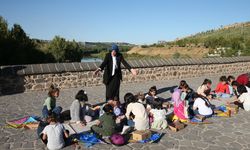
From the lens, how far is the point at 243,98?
918 centimetres

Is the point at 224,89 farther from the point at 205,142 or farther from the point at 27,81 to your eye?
the point at 27,81

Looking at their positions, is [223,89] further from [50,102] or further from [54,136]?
[54,136]

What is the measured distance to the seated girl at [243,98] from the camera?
904 cm

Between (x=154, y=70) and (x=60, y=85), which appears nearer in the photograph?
(x=60, y=85)

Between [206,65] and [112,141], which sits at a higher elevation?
[206,65]

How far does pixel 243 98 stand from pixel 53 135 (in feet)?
22.8

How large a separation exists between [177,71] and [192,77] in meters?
1.40

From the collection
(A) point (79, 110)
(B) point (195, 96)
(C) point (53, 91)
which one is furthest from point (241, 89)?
(C) point (53, 91)

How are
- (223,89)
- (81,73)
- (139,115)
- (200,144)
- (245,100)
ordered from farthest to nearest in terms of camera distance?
(81,73) → (223,89) → (245,100) → (139,115) → (200,144)

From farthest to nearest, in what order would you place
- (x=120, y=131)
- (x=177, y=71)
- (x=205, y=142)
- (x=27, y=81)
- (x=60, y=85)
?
(x=177, y=71) < (x=60, y=85) < (x=27, y=81) < (x=120, y=131) < (x=205, y=142)

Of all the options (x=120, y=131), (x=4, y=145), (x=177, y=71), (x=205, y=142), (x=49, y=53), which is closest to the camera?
(x=4, y=145)

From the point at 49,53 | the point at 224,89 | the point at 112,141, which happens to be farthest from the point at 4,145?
the point at 49,53

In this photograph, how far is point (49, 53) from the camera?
45875mm

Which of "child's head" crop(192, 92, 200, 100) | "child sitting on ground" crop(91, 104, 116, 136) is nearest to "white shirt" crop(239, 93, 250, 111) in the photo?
"child's head" crop(192, 92, 200, 100)
